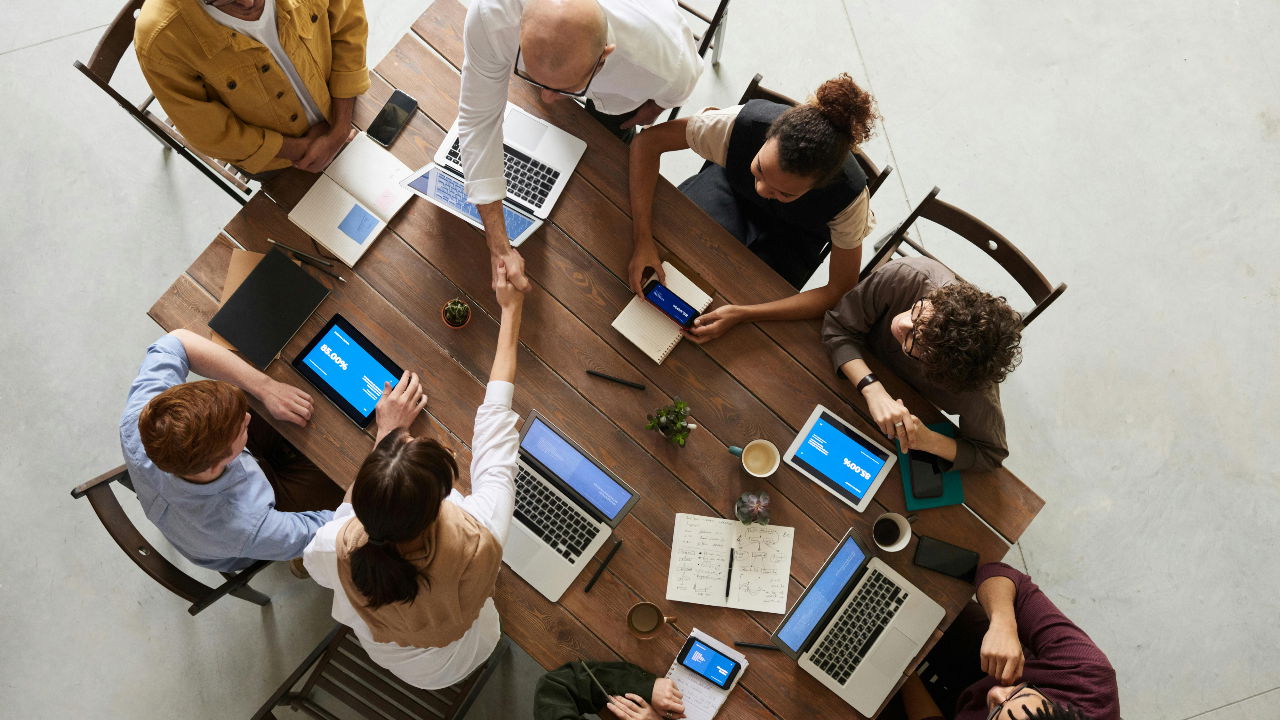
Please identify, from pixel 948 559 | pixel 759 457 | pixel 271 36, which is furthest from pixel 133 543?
pixel 948 559

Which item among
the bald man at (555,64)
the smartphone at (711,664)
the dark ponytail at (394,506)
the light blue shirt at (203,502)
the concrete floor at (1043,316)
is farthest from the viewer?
the concrete floor at (1043,316)

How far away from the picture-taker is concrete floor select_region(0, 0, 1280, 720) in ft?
9.09

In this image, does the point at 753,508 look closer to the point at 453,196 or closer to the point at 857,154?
the point at 857,154

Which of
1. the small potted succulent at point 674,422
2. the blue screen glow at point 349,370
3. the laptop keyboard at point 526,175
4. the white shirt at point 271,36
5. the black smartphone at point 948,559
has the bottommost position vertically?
the blue screen glow at point 349,370

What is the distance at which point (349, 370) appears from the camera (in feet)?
6.76

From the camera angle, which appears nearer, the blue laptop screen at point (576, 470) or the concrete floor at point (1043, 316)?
the blue laptop screen at point (576, 470)

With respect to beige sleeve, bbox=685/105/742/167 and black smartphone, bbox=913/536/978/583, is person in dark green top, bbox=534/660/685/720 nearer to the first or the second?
black smartphone, bbox=913/536/978/583

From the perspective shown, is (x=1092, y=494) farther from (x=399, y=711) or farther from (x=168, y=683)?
(x=168, y=683)

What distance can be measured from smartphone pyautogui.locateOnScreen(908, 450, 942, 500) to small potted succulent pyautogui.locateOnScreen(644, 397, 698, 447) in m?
0.64

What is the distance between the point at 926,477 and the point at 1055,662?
22.2 inches

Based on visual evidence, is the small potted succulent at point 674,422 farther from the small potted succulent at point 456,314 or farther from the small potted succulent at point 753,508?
the small potted succulent at point 456,314

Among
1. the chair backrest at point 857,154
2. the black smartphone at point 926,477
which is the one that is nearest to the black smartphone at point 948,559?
the black smartphone at point 926,477

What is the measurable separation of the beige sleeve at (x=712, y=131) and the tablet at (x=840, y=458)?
2.66ft

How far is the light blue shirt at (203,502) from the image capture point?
183 centimetres
